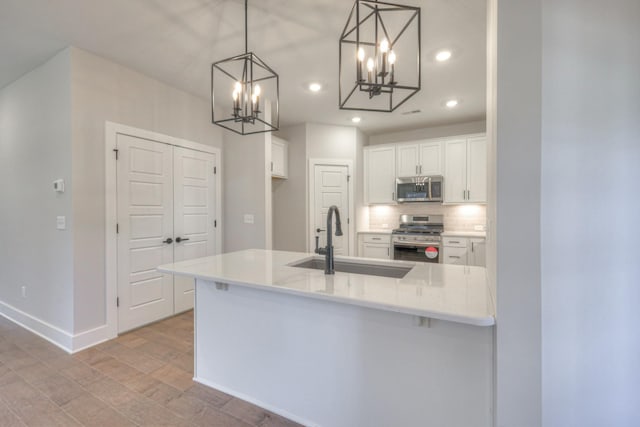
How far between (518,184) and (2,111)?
17.2ft

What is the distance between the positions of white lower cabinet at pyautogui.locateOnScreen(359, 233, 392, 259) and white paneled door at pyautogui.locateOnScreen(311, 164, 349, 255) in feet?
1.04

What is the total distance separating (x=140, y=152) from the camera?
3076 mm

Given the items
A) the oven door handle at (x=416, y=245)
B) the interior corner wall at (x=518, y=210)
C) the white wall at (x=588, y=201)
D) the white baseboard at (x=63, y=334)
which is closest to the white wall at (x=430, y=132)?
the oven door handle at (x=416, y=245)

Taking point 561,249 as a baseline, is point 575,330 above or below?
below

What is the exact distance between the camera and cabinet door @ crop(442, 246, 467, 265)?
14.1 feet

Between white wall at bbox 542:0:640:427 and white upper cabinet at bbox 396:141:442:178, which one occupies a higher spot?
white upper cabinet at bbox 396:141:442:178

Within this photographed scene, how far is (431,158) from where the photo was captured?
4.68 m

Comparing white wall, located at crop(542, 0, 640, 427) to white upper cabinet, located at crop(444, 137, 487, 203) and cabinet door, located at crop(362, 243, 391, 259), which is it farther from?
cabinet door, located at crop(362, 243, 391, 259)

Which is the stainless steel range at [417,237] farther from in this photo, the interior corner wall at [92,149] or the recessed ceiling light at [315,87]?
the interior corner wall at [92,149]

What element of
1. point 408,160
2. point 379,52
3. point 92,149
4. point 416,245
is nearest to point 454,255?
point 416,245

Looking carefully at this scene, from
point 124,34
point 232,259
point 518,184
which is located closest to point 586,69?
point 518,184

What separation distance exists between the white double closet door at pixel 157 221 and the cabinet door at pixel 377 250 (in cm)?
249

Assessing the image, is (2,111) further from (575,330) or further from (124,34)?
(575,330)

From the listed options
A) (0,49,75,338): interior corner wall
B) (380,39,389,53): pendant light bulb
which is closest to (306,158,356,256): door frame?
(0,49,75,338): interior corner wall
